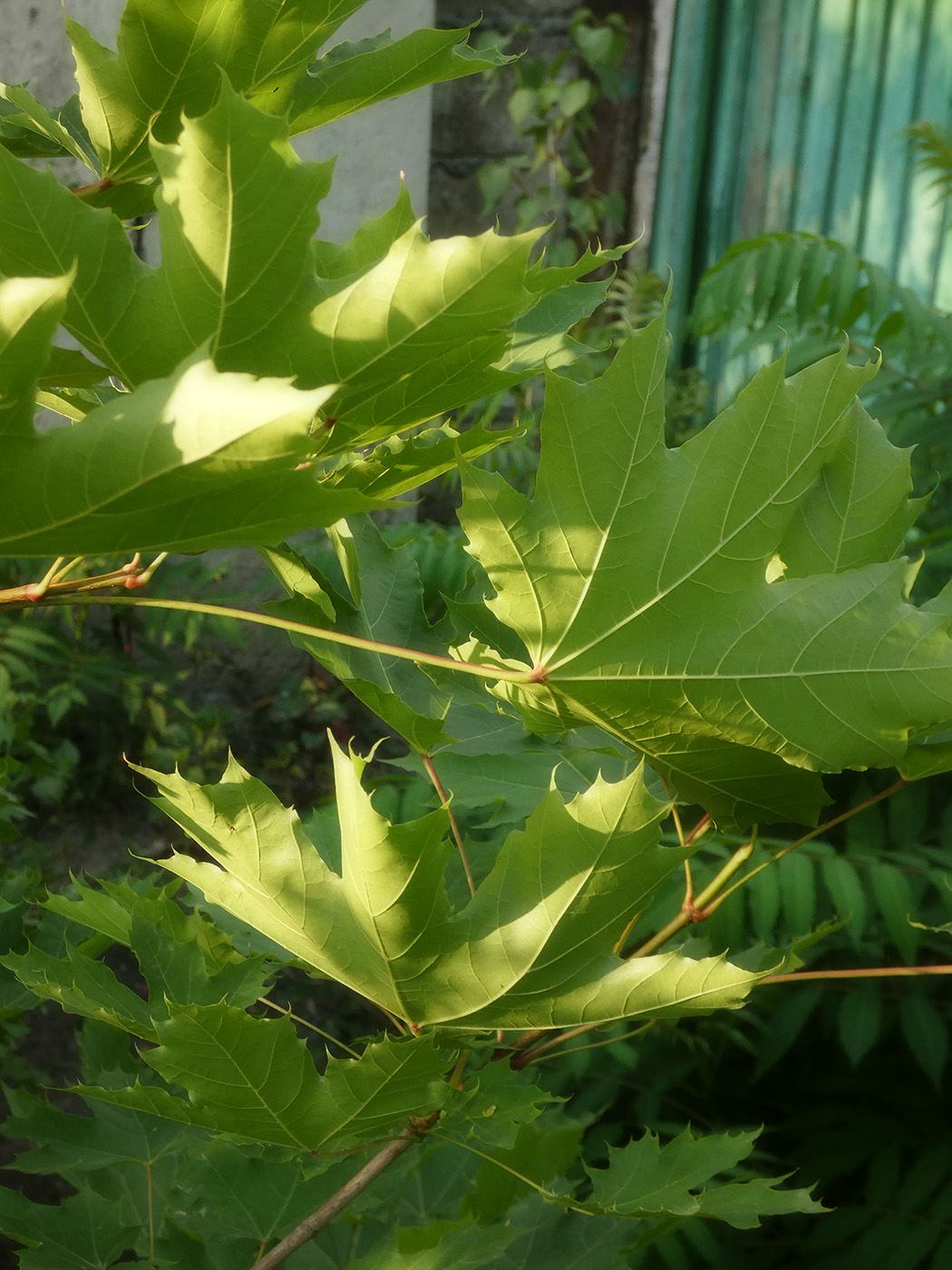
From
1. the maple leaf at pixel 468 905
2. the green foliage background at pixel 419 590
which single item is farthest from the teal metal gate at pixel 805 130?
the maple leaf at pixel 468 905

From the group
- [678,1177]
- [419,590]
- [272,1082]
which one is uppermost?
[419,590]

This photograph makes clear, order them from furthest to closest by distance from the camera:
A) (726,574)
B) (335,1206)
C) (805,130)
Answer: (805,130) → (335,1206) → (726,574)

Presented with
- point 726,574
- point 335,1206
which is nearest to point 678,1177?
point 335,1206

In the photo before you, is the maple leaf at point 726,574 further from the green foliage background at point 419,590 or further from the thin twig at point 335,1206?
the thin twig at point 335,1206

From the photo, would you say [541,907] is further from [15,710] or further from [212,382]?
[15,710]

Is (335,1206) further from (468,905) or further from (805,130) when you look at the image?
(805,130)

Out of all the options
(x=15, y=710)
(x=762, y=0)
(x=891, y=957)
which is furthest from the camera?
(x=762, y=0)

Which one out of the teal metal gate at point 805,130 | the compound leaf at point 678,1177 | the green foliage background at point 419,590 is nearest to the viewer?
the green foliage background at point 419,590

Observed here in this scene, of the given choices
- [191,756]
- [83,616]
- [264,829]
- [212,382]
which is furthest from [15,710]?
[212,382]

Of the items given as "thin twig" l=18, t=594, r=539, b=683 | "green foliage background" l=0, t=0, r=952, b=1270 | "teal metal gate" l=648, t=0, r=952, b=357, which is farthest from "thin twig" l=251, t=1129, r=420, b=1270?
"teal metal gate" l=648, t=0, r=952, b=357

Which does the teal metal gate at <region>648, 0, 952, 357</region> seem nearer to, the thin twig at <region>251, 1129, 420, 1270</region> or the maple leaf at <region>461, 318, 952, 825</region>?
the maple leaf at <region>461, 318, 952, 825</region>

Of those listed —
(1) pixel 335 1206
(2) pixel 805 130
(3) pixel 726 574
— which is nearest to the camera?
(3) pixel 726 574
